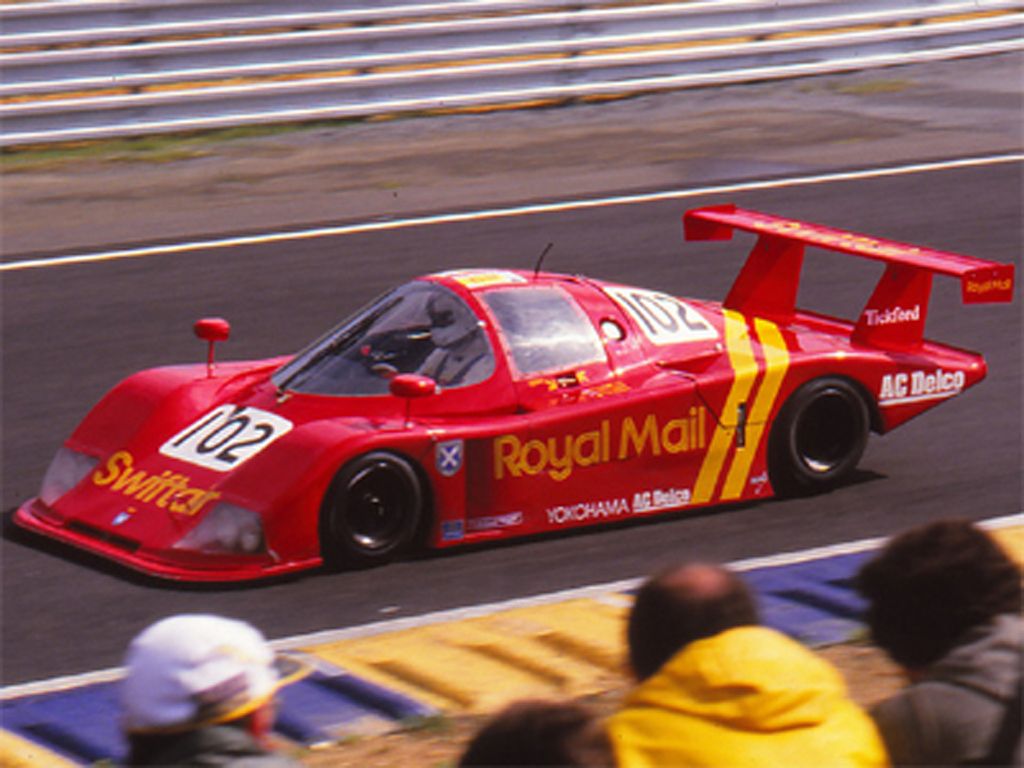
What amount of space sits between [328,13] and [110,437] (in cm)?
837

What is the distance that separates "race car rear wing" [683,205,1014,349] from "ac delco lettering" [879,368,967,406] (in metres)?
0.19

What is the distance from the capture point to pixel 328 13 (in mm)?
15820

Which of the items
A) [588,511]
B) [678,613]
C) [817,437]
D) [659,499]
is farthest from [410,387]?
[678,613]

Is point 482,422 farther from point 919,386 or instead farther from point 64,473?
point 919,386

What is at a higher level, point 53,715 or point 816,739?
point 816,739

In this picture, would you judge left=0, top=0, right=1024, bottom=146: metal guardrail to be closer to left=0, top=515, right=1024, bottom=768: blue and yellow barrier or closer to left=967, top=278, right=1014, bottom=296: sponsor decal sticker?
left=967, top=278, right=1014, bottom=296: sponsor decal sticker

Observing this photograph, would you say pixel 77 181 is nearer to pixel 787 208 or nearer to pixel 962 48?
pixel 787 208

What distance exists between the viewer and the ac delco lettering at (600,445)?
303 inches

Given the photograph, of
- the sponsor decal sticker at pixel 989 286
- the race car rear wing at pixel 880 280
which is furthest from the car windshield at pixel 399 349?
the sponsor decal sticker at pixel 989 286

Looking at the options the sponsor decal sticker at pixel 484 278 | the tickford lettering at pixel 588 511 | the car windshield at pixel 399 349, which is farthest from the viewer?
the sponsor decal sticker at pixel 484 278

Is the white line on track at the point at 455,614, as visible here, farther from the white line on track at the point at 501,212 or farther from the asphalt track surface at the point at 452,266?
the white line on track at the point at 501,212

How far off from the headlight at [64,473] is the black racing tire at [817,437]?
9.40 feet

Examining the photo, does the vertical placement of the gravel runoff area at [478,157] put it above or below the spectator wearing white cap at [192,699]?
above

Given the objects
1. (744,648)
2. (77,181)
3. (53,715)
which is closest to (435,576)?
(53,715)
